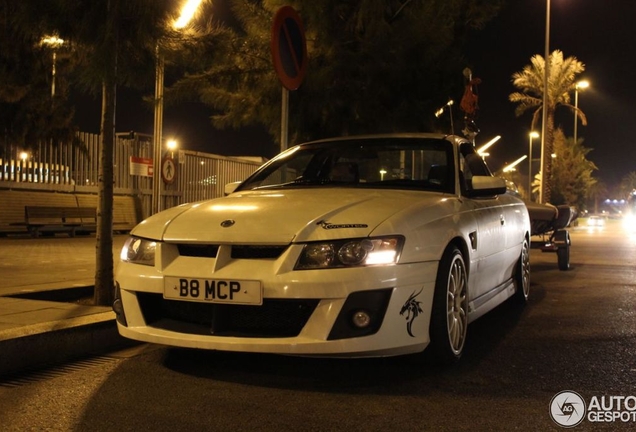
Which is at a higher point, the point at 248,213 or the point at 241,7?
the point at 241,7

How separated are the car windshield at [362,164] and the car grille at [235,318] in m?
1.62

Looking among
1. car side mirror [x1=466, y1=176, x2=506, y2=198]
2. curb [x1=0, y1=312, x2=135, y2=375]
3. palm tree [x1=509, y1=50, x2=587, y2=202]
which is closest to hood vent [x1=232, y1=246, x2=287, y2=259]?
curb [x1=0, y1=312, x2=135, y2=375]

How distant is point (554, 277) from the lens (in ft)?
32.0

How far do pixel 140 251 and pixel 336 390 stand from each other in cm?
153

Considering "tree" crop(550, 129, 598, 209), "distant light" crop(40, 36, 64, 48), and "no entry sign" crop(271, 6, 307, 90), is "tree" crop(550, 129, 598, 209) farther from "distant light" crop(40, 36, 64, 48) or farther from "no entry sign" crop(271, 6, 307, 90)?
"distant light" crop(40, 36, 64, 48)

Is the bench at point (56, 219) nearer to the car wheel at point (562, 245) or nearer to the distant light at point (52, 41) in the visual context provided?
the distant light at point (52, 41)

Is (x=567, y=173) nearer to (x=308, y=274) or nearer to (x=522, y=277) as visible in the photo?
(x=522, y=277)

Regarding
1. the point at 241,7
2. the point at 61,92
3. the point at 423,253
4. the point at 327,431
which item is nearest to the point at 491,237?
the point at 423,253

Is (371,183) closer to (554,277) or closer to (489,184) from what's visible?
(489,184)

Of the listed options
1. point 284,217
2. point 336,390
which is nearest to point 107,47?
point 284,217

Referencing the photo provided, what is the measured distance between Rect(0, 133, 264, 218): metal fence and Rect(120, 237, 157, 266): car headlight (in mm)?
8968

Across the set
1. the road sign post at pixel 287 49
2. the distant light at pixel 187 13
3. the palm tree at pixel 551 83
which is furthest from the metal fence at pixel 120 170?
the palm tree at pixel 551 83

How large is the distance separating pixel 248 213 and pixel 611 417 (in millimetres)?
2357

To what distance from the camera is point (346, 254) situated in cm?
369
